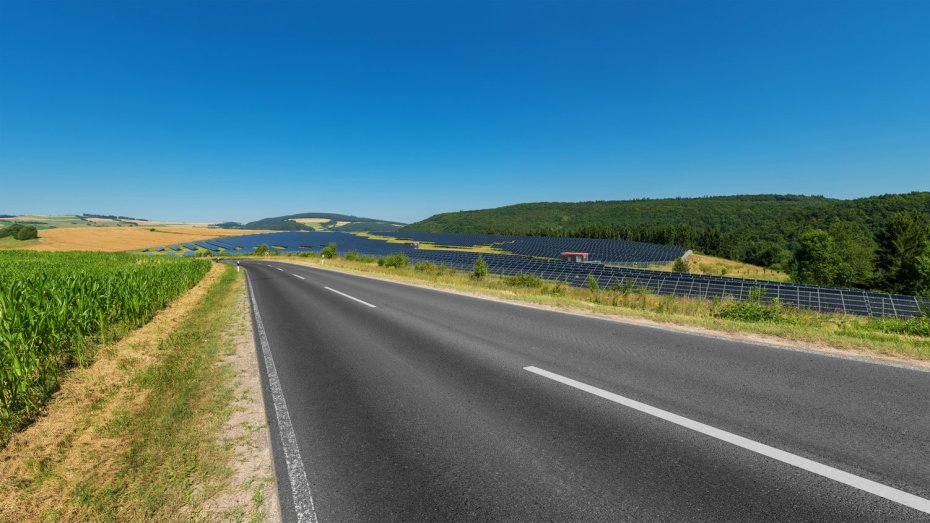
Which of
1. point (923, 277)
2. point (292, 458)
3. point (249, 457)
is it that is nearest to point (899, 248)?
point (923, 277)

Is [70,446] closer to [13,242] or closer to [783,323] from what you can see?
[783,323]

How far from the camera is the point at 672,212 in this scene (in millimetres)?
168000

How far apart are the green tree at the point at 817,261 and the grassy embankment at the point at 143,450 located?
73.8 m

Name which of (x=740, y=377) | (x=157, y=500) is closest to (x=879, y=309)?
(x=740, y=377)

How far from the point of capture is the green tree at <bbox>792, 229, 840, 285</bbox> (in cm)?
5369

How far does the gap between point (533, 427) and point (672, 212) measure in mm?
192222

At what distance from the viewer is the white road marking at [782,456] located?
2.44m

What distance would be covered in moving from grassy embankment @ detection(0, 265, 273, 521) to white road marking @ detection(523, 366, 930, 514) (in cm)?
373

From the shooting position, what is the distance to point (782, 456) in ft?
9.78

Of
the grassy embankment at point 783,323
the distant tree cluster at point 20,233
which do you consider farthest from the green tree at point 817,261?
the distant tree cluster at point 20,233

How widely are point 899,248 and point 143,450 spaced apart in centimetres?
8099

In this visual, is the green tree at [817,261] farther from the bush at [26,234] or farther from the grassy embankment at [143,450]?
the bush at [26,234]

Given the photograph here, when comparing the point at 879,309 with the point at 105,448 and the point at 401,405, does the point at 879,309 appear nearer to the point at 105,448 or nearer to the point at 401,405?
the point at 401,405

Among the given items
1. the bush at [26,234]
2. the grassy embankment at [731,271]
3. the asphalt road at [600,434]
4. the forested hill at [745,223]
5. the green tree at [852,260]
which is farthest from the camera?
the forested hill at [745,223]
